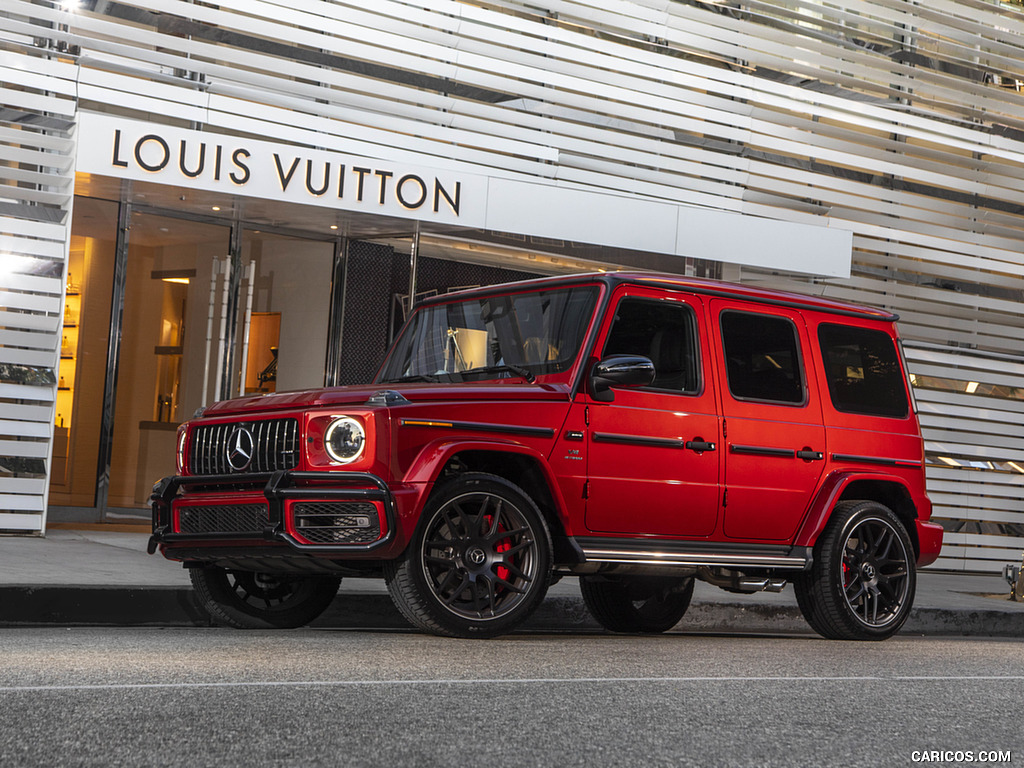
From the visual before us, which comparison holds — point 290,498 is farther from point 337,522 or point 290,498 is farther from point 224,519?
point 224,519

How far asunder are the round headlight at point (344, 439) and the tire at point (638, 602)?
2883 millimetres

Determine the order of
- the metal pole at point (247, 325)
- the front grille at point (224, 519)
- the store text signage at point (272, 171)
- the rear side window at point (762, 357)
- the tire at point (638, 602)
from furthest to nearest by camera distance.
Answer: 1. the metal pole at point (247, 325)
2. the store text signage at point (272, 171)
3. the tire at point (638, 602)
4. the rear side window at point (762, 357)
5. the front grille at point (224, 519)

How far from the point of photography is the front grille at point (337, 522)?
657 cm

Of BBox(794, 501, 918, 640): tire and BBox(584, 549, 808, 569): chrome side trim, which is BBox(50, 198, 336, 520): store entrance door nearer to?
BBox(584, 549, 808, 569): chrome side trim

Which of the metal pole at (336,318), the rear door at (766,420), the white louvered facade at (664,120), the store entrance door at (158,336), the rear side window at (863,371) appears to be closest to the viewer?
the rear door at (766,420)

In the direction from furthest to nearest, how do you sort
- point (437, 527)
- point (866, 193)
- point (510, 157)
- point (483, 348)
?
point (866, 193)
point (510, 157)
point (483, 348)
point (437, 527)

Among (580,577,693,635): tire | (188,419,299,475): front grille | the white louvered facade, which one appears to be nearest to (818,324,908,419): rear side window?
(580,577,693,635): tire

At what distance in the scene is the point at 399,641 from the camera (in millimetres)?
6996

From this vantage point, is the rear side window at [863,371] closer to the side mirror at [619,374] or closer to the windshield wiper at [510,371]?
the side mirror at [619,374]

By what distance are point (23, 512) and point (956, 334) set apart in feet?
38.6

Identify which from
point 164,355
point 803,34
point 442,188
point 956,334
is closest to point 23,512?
point 164,355

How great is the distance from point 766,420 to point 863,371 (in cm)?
107

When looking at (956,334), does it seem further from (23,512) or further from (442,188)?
(23,512)

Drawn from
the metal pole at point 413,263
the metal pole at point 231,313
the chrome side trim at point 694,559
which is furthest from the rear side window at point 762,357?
the metal pole at point 231,313
